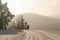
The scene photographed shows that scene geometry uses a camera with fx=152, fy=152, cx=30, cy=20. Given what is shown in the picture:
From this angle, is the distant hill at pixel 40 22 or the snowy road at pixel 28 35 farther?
the distant hill at pixel 40 22

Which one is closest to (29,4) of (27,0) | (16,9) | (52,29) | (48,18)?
(27,0)

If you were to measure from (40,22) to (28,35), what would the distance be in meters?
0.39

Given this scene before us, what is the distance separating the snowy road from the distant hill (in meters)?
0.13

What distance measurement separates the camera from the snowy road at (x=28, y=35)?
2.83 metres

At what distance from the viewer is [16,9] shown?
311cm

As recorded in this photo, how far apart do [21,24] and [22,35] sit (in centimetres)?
29

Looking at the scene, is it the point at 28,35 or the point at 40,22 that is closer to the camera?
the point at 28,35

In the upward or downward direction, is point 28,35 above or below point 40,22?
below

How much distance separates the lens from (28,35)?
291cm

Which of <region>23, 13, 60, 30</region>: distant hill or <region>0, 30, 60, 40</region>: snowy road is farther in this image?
<region>23, 13, 60, 30</region>: distant hill

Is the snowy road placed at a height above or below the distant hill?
below

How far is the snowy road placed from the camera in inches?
111

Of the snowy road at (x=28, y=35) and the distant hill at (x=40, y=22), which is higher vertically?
the distant hill at (x=40, y=22)

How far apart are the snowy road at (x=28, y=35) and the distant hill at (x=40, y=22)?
0.42 feet
